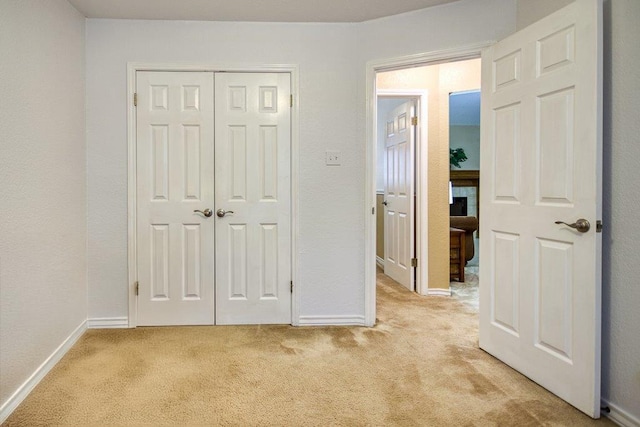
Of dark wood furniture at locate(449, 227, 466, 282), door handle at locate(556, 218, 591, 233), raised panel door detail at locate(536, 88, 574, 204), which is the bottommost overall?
dark wood furniture at locate(449, 227, 466, 282)

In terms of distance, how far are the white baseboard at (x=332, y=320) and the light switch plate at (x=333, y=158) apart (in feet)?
3.87

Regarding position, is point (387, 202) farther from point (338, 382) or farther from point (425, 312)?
point (338, 382)

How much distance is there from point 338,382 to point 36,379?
162 cm

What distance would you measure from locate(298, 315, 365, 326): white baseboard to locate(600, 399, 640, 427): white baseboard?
1.61m

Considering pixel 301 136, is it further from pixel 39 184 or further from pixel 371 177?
pixel 39 184

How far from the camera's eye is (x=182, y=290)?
315 centimetres

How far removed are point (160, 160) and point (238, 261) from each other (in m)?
0.96

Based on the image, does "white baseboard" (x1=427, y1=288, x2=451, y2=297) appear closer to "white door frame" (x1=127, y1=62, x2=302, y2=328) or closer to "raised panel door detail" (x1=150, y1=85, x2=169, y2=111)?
"white door frame" (x1=127, y1=62, x2=302, y2=328)

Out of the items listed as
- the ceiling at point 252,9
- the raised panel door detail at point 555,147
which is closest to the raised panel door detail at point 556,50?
the raised panel door detail at point 555,147

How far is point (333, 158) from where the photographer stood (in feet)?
10.3

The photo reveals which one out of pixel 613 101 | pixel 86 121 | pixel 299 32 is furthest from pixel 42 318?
pixel 613 101

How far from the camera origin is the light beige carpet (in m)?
1.88

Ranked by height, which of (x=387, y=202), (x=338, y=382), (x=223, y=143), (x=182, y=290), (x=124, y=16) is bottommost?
(x=338, y=382)

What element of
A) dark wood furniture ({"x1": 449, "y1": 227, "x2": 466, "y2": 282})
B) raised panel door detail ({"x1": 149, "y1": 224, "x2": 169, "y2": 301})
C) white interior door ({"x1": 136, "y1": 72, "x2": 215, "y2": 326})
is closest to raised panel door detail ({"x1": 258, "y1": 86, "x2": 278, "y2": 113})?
white interior door ({"x1": 136, "y1": 72, "x2": 215, "y2": 326})
